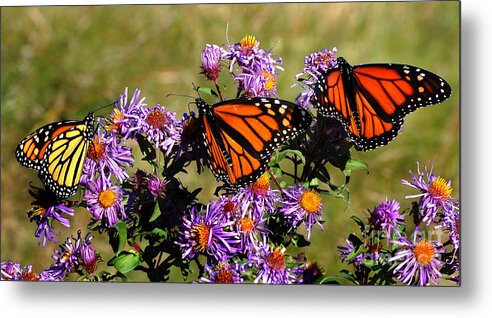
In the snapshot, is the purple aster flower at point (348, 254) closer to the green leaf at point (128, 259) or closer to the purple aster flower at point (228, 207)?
the purple aster flower at point (228, 207)

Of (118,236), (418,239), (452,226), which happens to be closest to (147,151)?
(118,236)

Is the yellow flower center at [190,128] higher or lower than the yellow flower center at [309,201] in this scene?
higher

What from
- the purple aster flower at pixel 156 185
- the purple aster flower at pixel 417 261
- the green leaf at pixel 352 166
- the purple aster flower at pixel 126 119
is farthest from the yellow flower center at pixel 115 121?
the purple aster flower at pixel 417 261

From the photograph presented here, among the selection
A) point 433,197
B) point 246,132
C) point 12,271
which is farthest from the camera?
point 12,271

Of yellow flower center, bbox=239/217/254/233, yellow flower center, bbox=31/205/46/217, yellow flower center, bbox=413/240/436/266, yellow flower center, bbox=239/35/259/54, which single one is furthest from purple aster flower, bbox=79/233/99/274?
yellow flower center, bbox=413/240/436/266

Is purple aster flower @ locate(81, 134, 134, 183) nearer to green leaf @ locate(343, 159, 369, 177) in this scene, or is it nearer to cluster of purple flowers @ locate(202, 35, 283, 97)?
cluster of purple flowers @ locate(202, 35, 283, 97)

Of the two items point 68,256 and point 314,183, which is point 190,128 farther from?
point 68,256

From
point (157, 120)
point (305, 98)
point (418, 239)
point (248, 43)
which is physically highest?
point (248, 43)
